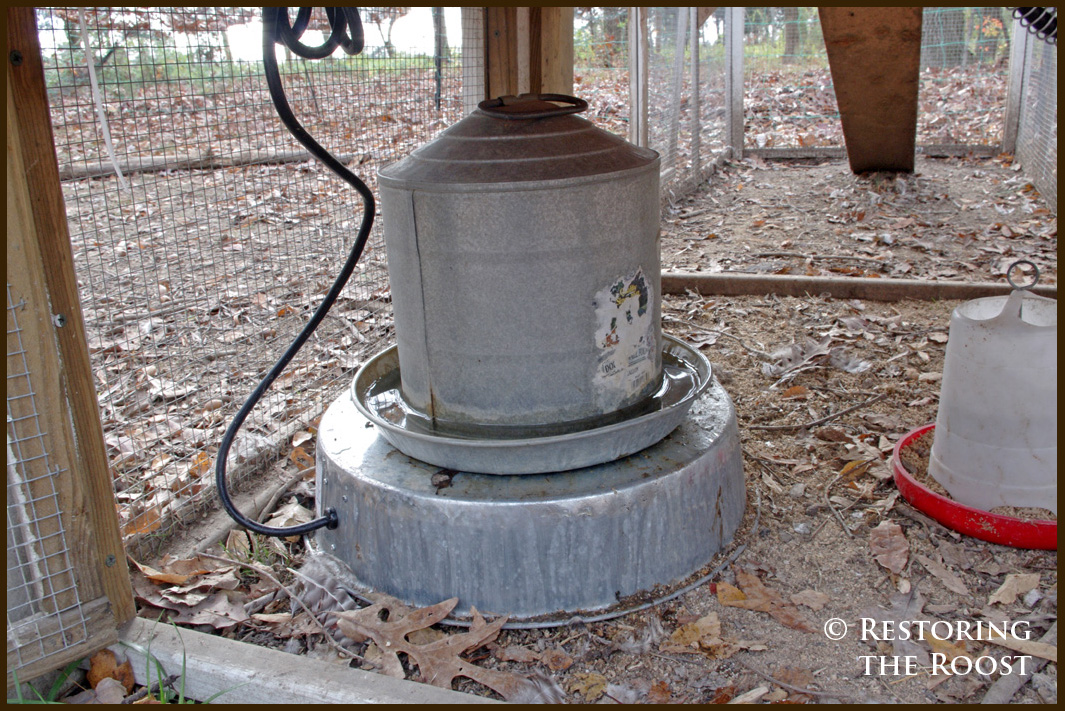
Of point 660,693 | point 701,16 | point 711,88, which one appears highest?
point 701,16

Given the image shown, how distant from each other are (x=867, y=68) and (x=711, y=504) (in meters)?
4.23

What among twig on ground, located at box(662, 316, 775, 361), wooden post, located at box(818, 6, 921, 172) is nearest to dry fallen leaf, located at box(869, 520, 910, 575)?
twig on ground, located at box(662, 316, 775, 361)

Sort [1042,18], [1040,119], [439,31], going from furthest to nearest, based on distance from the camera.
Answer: [1040,119], [1042,18], [439,31]

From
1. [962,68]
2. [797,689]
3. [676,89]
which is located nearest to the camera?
[797,689]

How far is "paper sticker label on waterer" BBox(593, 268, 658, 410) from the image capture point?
2229mm

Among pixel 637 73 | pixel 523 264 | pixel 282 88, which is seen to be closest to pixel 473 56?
pixel 282 88

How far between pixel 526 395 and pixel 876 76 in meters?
4.49

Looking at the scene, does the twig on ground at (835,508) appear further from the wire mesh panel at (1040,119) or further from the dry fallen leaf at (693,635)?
the wire mesh panel at (1040,119)

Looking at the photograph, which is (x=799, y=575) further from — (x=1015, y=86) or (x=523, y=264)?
(x=1015, y=86)

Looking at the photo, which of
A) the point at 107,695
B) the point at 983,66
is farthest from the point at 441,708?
the point at 983,66

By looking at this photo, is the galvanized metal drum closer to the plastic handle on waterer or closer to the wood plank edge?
the plastic handle on waterer

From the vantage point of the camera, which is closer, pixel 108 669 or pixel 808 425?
pixel 108 669

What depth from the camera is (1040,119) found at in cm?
757

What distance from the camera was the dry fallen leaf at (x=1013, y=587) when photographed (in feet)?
7.29
